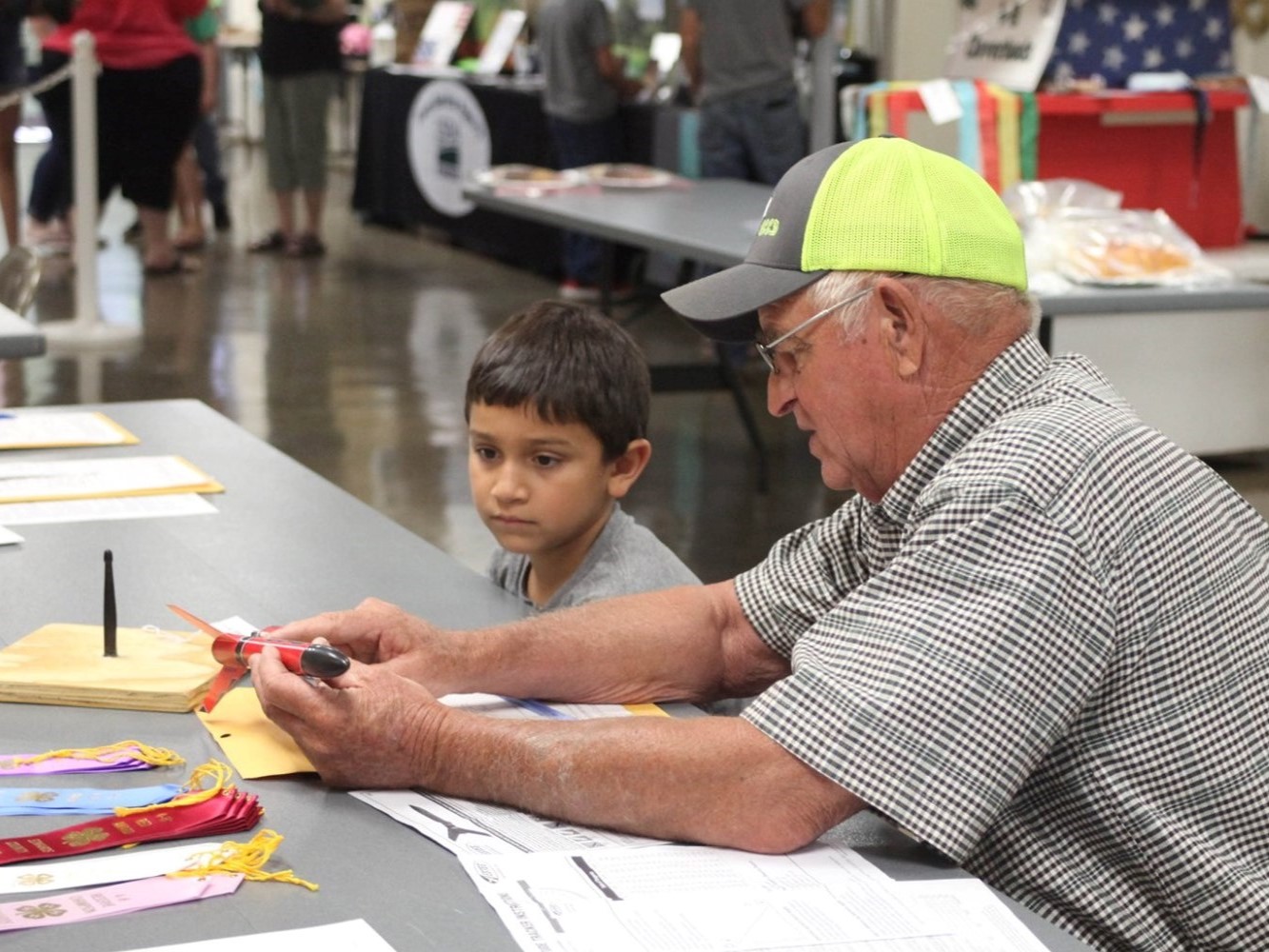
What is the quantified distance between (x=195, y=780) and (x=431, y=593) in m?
0.68

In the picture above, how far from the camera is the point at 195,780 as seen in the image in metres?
1.66

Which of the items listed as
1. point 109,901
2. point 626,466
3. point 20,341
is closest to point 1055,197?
point 20,341

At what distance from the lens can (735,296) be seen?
5.74 feet

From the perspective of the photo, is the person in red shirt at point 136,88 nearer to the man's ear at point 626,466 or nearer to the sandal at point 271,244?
the sandal at point 271,244

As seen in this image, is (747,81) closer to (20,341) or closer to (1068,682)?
(20,341)

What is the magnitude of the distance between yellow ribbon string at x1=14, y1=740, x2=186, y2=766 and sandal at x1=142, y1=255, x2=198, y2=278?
28.2ft

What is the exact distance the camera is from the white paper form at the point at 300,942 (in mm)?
1340

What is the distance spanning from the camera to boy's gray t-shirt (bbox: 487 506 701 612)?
2367 millimetres

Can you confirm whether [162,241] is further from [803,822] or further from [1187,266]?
[803,822]

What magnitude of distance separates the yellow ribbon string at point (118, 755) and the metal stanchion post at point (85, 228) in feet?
20.9

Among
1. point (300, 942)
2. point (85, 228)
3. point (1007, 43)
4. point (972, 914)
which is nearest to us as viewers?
point (300, 942)

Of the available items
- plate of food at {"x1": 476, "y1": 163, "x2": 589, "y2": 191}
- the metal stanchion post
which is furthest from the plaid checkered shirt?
the metal stanchion post

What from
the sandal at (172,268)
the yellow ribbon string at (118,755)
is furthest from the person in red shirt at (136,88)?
the yellow ribbon string at (118,755)

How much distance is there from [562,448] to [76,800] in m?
1.00
